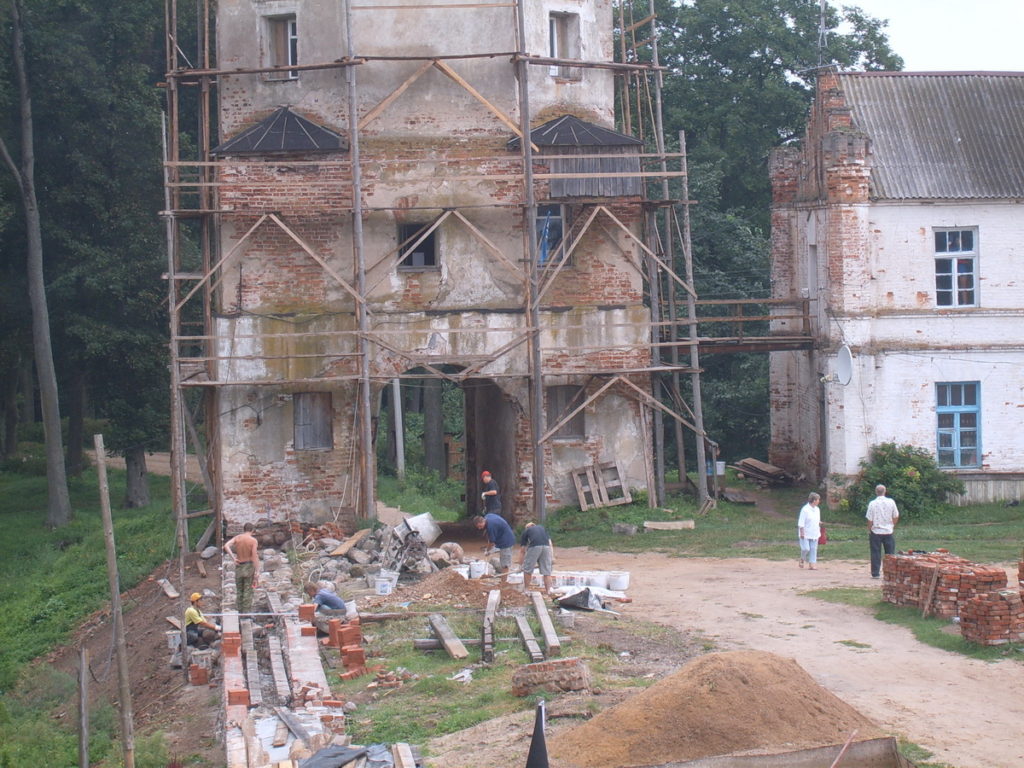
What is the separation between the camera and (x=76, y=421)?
3822 centimetres

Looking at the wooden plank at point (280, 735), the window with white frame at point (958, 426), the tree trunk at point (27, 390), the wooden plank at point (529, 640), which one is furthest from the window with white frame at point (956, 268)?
the tree trunk at point (27, 390)

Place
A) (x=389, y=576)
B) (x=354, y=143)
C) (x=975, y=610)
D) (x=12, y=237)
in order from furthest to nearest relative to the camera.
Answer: (x=12, y=237) < (x=354, y=143) < (x=389, y=576) < (x=975, y=610)

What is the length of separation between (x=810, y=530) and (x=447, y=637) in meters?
7.22

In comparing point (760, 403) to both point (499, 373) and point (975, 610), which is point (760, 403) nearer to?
point (499, 373)

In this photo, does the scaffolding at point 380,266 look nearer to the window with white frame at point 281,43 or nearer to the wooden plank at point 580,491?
the window with white frame at point 281,43

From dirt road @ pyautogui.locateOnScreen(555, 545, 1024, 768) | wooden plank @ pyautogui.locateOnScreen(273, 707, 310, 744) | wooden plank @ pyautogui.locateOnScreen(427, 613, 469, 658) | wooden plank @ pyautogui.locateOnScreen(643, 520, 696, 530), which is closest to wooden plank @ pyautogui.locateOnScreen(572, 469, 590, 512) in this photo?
wooden plank @ pyautogui.locateOnScreen(643, 520, 696, 530)

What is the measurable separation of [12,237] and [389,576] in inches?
779

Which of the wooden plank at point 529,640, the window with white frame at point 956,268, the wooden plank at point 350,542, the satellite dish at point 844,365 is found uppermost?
the window with white frame at point 956,268

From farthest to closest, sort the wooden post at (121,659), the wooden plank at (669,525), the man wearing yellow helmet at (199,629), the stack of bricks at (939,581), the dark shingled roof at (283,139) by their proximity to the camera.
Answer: the wooden plank at (669,525) → the dark shingled roof at (283,139) → the man wearing yellow helmet at (199,629) → the stack of bricks at (939,581) → the wooden post at (121,659)

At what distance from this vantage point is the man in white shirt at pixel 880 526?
2044cm

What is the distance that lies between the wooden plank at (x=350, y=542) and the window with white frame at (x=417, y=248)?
5.32 metres

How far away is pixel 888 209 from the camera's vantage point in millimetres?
27266

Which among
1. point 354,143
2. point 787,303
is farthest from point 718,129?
point 354,143

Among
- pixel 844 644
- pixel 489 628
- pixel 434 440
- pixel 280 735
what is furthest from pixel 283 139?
pixel 434 440
